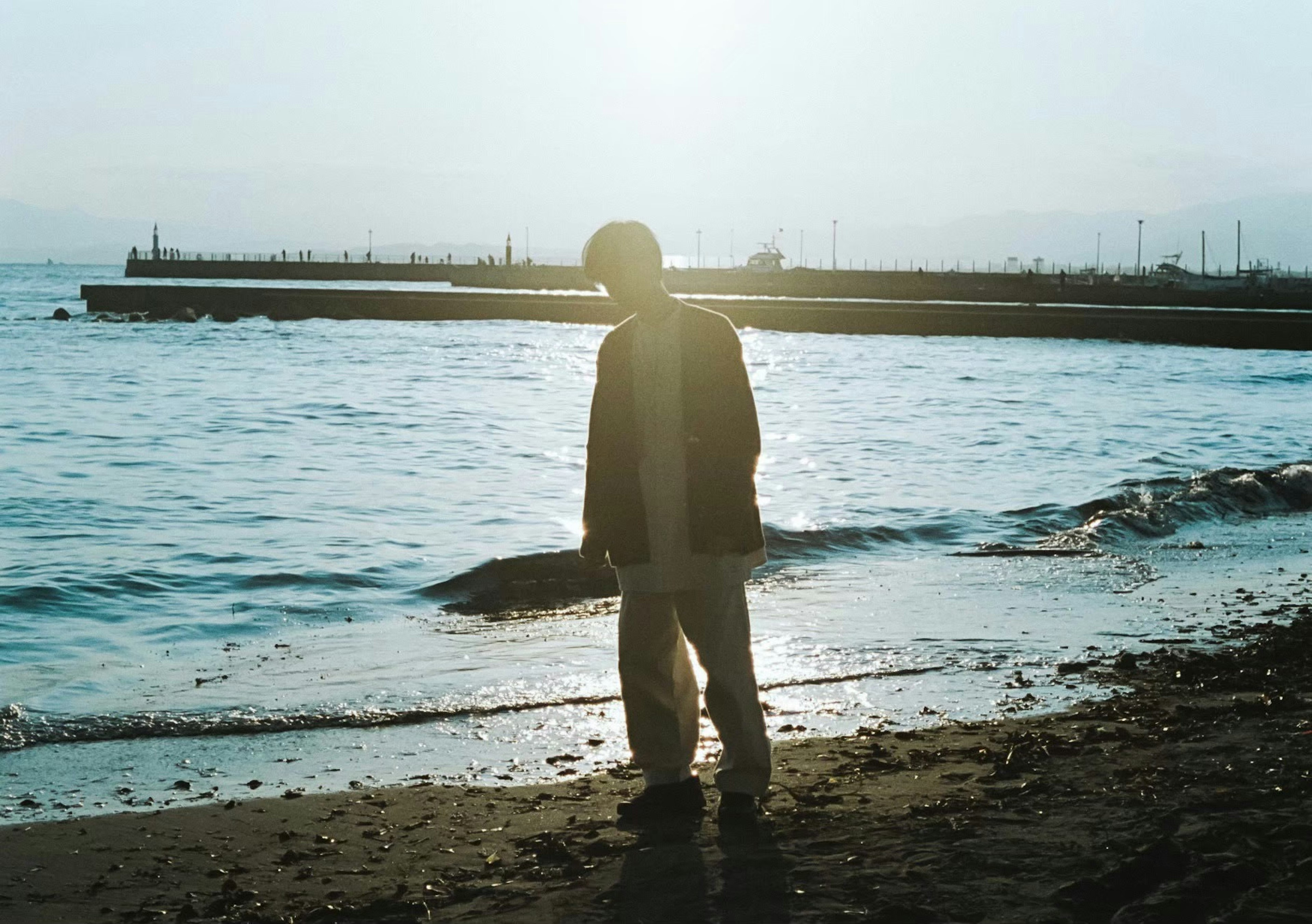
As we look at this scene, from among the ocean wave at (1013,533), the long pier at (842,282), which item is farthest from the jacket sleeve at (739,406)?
the long pier at (842,282)

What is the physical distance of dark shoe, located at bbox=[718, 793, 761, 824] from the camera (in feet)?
11.8

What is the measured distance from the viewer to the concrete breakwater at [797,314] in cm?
4153

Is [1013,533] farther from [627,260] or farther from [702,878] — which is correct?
[702,878]

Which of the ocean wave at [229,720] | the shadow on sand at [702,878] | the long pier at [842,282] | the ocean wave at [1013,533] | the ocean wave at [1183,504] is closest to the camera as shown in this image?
the shadow on sand at [702,878]

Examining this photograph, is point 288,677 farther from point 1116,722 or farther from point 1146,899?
point 1146,899

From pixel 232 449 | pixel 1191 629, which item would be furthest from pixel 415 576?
pixel 232 449

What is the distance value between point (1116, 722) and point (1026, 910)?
2012 millimetres

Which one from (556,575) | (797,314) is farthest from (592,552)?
(797,314)

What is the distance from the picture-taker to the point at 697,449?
3.69m

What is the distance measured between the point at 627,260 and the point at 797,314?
4236 cm

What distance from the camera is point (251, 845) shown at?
3.65 meters

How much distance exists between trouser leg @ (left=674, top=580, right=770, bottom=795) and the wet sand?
0.15m

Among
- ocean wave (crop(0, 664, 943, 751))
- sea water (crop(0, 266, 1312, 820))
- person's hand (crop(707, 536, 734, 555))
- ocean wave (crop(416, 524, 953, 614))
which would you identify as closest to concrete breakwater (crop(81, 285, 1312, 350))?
sea water (crop(0, 266, 1312, 820))

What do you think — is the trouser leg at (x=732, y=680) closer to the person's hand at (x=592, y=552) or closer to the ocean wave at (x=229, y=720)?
the person's hand at (x=592, y=552)
